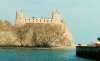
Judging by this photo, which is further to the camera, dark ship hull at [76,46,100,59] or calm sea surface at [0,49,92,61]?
calm sea surface at [0,49,92,61]

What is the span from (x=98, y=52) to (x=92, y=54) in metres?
6.13

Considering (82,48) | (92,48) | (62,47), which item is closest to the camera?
(92,48)

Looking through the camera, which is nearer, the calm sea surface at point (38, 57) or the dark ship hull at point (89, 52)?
the dark ship hull at point (89, 52)

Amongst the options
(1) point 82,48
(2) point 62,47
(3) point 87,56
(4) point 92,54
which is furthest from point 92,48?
(2) point 62,47

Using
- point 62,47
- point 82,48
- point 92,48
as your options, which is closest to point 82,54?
point 82,48

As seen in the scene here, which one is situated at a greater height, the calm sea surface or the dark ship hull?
the dark ship hull

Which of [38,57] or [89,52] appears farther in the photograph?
[38,57]

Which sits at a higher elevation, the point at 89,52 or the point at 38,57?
the point at 89,52

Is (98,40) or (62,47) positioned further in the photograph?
(62,47)

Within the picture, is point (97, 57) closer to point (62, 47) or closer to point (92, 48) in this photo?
point (92, 48)

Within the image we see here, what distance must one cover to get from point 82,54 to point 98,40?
610 cm

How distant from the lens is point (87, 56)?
8188cm

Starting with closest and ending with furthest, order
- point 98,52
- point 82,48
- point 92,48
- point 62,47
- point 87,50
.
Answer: point 98,52
point 92,48
point 87,50
point 82,48
point 62,47

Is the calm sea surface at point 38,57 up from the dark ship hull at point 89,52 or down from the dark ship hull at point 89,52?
down
